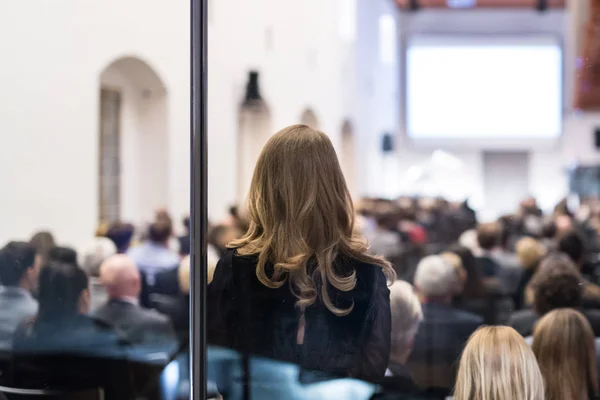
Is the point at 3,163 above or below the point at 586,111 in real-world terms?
below

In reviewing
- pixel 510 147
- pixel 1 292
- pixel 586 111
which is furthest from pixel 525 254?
pixel 510 147

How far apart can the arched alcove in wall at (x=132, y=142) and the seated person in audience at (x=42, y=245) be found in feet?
7.82

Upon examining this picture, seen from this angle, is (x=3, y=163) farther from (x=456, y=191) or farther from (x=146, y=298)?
(x=456, y=191)

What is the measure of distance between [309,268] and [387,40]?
20.2 feet

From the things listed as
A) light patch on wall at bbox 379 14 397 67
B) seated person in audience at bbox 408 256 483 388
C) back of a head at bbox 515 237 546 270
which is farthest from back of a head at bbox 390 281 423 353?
light patch on wall at bbox 379 14 397 67

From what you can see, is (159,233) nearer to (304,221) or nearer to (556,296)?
(556,296)

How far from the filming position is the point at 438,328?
254 cm

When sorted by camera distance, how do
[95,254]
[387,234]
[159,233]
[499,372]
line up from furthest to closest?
[387,234] < [159,233] < [95,254] < [499,372]

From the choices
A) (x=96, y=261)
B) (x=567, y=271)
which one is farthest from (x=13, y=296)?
(x=567, y=271)

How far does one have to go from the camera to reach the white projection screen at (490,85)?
6.98m

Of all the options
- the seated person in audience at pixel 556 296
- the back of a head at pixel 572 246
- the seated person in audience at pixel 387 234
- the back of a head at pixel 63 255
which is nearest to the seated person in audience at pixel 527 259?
the back of a head at pixel 572 246

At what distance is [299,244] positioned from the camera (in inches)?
62.2

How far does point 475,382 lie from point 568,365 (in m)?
0.40

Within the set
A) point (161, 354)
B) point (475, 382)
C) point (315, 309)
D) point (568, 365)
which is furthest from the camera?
point (161, 354)
